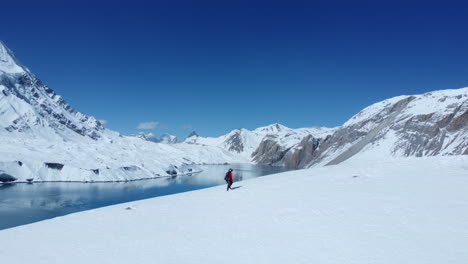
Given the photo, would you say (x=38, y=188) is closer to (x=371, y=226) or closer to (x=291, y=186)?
(x=291, y=186)

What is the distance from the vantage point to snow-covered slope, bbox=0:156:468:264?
903cm

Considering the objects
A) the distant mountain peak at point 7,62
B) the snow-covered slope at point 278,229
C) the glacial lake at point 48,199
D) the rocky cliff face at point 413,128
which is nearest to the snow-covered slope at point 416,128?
the rocky cliff face at point 413,128

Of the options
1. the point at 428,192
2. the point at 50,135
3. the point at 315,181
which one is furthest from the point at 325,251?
A: the point at 50,135

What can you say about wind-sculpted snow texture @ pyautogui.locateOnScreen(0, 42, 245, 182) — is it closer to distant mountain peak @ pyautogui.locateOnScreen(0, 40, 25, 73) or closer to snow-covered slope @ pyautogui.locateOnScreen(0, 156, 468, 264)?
distant mountain peak @ pyautogui.locateOnScreen(0, 40, 25, 73)

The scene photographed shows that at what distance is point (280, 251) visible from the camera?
9227 millimetres

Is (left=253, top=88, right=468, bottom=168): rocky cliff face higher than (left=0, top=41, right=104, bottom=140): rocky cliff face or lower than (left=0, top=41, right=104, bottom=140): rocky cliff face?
lower

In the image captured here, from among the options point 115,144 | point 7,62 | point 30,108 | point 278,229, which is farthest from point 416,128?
point 7,62

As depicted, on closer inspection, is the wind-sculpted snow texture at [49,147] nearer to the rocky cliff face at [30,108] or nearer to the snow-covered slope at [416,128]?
the rocky cliff face at [30,108]

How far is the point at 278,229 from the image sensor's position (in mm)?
11141

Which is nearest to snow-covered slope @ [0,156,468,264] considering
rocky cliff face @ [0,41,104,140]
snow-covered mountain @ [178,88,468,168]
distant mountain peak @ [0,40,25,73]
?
snow-covered mountain @ [178,88,468,168]

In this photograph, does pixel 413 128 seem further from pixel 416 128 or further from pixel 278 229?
pixel 278 229

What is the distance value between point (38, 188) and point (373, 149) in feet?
300

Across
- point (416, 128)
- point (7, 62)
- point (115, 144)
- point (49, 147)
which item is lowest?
point (49, 147)

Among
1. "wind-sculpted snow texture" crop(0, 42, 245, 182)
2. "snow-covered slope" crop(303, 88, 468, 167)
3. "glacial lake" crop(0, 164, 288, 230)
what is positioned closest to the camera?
"glacial lake" crop(0, 164, 288, 230)
